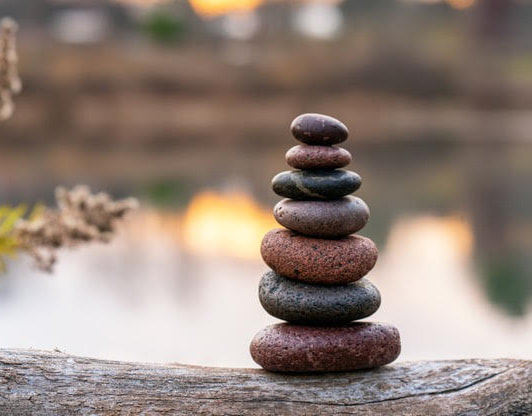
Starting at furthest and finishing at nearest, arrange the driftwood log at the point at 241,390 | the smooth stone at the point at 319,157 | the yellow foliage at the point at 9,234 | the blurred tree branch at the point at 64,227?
the blurred tree branch at the point at 64,227, the yellow foliage at the point at 9,234, the smooth stone at the point at 319,157, the driftwood log at the point at 241,390

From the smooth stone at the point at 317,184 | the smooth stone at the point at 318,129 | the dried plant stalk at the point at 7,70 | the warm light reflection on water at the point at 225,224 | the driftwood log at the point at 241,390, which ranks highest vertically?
the warm light reflection on water at the point at 225,224

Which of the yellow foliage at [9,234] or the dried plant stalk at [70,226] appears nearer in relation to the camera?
the yellow foliage at [9,234]

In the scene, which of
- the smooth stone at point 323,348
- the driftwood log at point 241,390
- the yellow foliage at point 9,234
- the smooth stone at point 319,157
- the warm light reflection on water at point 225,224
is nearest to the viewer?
the driftwood log at point 241,390

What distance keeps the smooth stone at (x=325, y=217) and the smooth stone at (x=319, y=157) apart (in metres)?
0.20

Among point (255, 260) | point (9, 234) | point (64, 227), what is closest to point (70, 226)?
point (64, 227)

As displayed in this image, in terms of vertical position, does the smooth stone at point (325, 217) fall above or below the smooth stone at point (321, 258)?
above

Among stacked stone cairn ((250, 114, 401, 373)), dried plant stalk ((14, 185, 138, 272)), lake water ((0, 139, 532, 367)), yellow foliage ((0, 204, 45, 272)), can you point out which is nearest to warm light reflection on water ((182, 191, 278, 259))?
lake water ((0, 139, 532, 367))

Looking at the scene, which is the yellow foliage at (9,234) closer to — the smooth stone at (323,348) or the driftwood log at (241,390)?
the driftwood log at (241,390)

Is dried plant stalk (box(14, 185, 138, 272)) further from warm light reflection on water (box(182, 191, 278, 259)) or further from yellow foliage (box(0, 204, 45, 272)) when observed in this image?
warm light reflection on water (box(182, 191, 278, 259))

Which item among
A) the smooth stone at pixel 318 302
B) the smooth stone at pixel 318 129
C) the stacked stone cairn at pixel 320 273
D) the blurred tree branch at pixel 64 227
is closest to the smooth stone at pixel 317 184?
the stacked stone cairn at pixel 320 273

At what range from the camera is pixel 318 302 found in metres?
4.51

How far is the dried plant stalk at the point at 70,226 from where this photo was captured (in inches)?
212

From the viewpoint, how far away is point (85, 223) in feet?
17.9

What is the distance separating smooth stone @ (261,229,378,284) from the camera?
4523 millimetres
